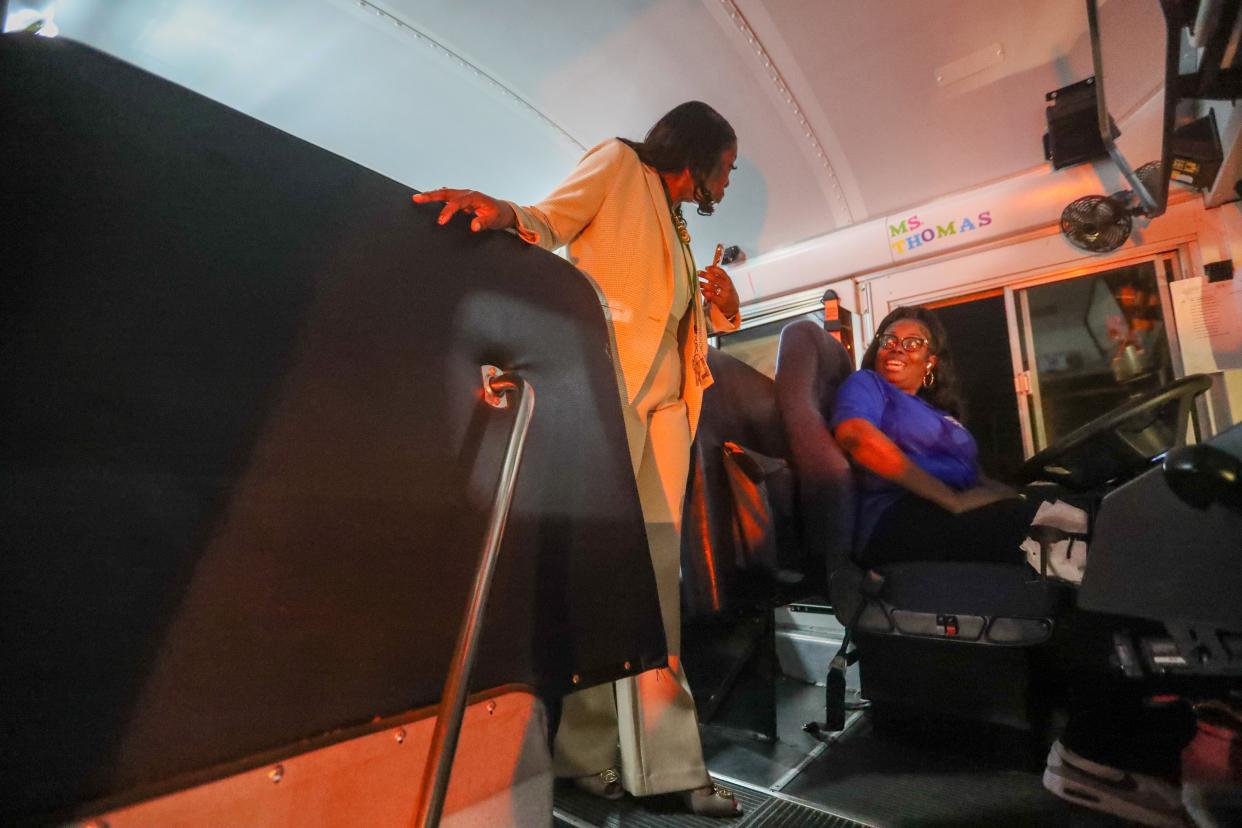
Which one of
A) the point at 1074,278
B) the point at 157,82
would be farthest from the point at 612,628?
the point at 1074,278

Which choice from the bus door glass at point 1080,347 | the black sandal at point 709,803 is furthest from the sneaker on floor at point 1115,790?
the bus door glass at point 1080,347

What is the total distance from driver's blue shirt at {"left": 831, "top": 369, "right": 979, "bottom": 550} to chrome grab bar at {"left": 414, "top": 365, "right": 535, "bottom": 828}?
1513mm

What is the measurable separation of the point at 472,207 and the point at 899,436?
5.71ft

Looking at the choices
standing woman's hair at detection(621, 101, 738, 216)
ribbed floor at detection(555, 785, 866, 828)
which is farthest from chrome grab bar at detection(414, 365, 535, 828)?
standing woman's hair at detection(621, 101, 738, 216)

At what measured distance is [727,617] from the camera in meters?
1.65

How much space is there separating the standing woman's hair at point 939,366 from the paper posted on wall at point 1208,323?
0.97m

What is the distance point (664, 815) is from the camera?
50.6 inches

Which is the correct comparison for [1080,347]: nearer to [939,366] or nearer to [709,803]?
[939,366]

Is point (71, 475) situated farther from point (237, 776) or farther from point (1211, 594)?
point (1211, 594)

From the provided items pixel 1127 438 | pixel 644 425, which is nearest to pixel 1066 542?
pixel 1127 438

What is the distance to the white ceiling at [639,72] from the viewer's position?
2146mm

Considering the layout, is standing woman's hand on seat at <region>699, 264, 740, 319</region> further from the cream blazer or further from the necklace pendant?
the cream blazer

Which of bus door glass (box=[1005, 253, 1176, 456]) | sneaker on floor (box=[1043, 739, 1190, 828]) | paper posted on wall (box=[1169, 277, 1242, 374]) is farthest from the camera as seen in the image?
bus door glass (box=[1005, 253, 1176, 456])

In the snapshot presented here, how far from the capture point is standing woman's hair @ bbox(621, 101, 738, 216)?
1588 millimetres
